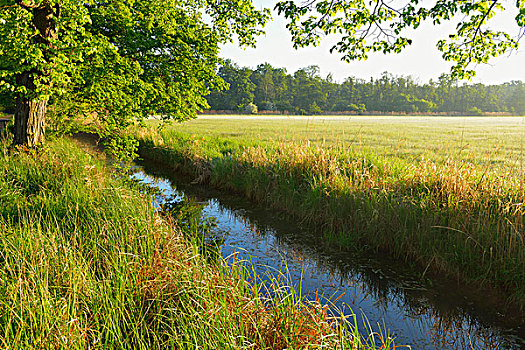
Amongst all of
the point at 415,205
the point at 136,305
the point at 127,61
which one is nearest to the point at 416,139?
the point at 415,205

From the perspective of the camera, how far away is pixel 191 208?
888cm

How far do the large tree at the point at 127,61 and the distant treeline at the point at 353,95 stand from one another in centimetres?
7793

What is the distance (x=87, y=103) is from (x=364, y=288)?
9.19 metres

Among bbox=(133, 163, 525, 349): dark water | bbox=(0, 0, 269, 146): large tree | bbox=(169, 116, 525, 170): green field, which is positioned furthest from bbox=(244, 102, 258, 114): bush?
bbox=(133, 163, 525, 349): dark water

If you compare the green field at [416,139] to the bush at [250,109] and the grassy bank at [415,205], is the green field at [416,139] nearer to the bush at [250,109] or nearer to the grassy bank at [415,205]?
the grassy bank at [415,205]

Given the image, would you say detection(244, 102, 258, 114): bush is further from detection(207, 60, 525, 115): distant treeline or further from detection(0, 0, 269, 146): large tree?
detection(0, 0, 269, 146): large tree

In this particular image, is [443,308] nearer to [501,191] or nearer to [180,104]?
[501,191]

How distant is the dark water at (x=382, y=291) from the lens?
3896 millimetres

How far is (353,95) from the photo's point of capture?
352ft

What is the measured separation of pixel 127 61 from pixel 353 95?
106m

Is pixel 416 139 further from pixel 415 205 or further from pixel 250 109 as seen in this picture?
pixel 250 109

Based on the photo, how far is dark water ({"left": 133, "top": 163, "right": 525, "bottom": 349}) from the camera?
3.90 metres

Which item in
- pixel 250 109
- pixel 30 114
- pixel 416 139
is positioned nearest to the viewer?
pixel 30 114

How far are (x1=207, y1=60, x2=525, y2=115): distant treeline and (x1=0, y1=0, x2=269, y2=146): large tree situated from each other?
77926 mm
